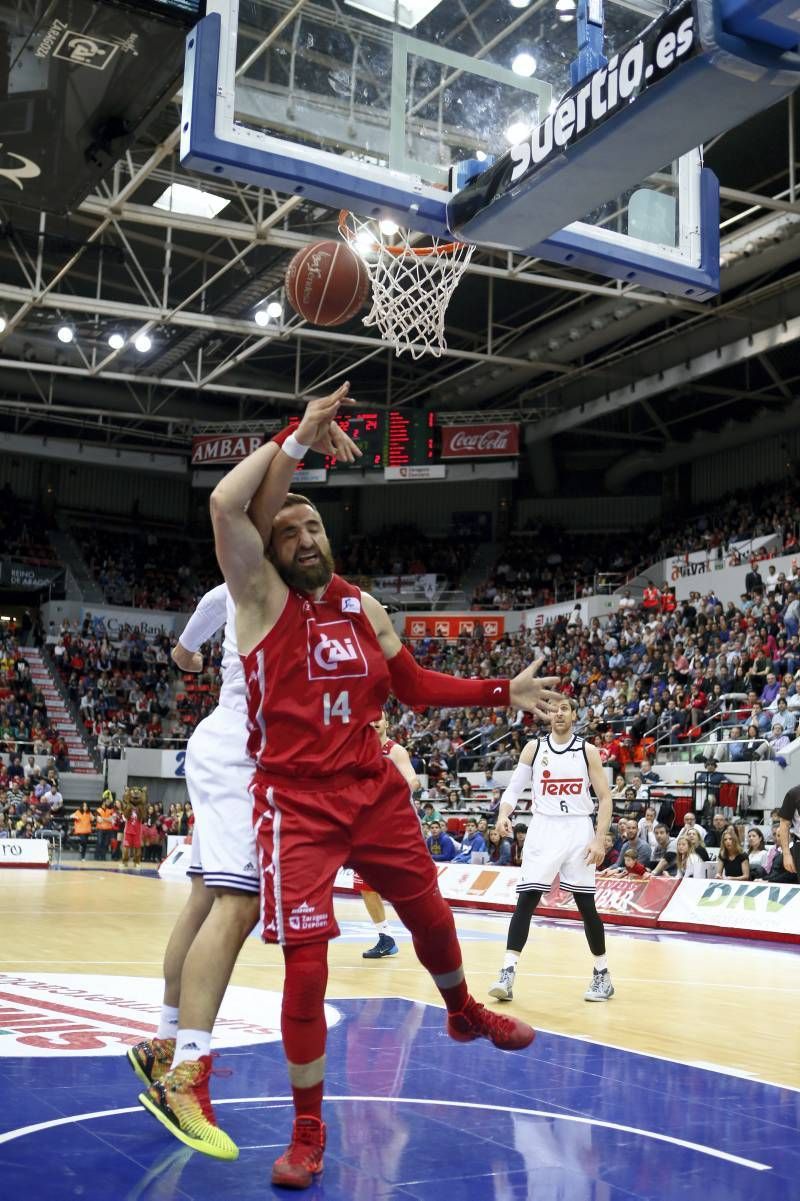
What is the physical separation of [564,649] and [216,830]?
87.3 feet


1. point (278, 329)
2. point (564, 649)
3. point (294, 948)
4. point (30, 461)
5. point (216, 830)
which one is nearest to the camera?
point (294, 948)

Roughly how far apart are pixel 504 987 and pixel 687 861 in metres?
8.37

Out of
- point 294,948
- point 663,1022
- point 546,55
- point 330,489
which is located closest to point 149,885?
point 663,1022

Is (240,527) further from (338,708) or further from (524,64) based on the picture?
(524,64)

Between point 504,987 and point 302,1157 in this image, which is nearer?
point 302,1157

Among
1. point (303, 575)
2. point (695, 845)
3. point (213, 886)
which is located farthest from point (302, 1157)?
point (695, 845)

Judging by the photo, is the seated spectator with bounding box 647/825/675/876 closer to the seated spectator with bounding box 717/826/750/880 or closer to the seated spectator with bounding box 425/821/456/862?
the seated spectator with bounding box 717/826/750/880

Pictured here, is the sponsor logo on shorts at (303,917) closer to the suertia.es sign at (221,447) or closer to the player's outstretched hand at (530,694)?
the player's outstretched hand at (530,694)

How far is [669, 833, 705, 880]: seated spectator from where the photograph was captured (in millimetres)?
15125

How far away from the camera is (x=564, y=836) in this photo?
7988 millimetres

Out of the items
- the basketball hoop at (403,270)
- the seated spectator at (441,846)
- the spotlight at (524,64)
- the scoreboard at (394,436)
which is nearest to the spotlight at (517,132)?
the spotlight at (524,64)

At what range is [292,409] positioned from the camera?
35.7 m

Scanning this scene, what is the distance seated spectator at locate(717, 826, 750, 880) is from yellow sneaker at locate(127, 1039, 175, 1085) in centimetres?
1169

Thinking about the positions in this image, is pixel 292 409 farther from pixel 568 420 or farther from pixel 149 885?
pixel 149 885
